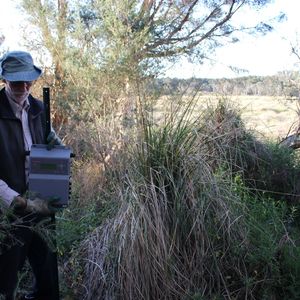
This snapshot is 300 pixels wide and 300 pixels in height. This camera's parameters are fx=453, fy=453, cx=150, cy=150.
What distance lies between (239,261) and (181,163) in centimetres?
83

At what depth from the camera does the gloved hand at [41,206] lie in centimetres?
243

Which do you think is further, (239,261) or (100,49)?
(100,49)

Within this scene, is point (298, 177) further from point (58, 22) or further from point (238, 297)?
point (58, 22)

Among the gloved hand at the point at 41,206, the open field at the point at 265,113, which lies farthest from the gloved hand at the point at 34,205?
the open field at the point at 265,113

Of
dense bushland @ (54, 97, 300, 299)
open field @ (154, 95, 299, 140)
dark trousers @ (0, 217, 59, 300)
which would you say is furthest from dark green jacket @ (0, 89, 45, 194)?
open field @ (154, 95, 299, 140)

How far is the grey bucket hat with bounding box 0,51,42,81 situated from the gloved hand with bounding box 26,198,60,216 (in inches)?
28.1

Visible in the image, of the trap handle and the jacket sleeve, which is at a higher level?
the trap handle

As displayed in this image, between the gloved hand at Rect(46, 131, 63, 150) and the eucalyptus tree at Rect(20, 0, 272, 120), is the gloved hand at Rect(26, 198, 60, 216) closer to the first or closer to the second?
the gloved hand at Rect(46, 131, 63, 150)

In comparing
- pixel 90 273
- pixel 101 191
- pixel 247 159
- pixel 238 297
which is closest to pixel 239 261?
pixel 238 297

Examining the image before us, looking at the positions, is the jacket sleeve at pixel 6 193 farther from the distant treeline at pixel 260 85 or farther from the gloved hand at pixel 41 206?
the distant treeline at pixel 260 85

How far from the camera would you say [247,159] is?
5418 mm

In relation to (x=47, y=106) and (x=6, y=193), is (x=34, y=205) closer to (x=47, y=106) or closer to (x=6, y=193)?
(x=6, y=193)

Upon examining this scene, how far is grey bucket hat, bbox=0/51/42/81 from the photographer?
262cm

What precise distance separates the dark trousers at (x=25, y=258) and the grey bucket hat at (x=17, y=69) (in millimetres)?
842
